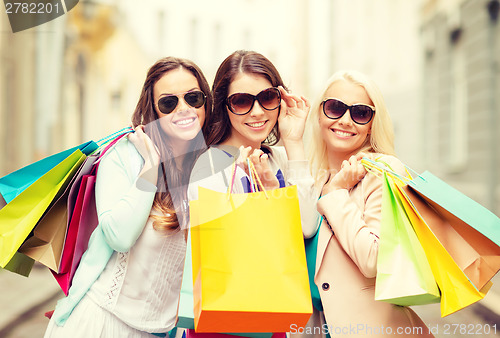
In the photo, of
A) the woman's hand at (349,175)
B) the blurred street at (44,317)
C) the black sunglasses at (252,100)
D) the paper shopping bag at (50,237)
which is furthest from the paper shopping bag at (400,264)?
the blurred street at (44,317)

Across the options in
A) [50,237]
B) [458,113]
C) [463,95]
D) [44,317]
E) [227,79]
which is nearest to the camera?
[50,237]

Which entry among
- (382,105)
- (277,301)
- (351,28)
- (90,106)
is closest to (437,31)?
(351,28)

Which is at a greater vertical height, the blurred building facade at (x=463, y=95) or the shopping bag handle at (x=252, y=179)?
the shopping bag handle at (x=252, y=179)

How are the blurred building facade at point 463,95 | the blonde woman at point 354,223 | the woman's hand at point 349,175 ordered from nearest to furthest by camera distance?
the blonde woman at point 354,223, the woman's hand at point 349,175, the blurred building facade at point 463,95

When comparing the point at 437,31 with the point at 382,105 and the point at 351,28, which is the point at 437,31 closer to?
the point at 351,28

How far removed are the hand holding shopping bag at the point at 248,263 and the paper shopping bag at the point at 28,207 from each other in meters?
0.63

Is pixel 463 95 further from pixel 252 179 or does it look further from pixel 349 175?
pixel 252 179

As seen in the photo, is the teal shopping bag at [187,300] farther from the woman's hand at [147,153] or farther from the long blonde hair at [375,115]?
the long blonde hair at [375,115]

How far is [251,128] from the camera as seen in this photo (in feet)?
6.45

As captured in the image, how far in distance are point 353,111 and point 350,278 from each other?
2.23 feet

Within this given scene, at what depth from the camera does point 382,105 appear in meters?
2.02

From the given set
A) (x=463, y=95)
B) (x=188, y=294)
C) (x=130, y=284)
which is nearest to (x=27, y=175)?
(x=130, y=284)

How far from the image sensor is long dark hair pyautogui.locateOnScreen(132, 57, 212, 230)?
187 centimetres

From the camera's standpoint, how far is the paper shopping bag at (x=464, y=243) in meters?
1.66
